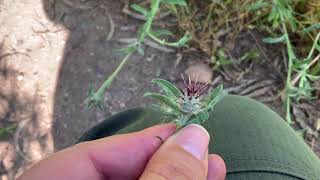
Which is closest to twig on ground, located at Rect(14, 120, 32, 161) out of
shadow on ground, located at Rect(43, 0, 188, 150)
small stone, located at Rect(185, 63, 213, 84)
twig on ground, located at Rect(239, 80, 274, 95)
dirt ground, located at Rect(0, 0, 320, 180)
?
dirt ground, located at Rect(0, 0, 320, 180)

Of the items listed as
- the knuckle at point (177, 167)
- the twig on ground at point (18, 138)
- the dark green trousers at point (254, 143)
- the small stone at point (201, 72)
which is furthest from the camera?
the small stone at point (201, 72)

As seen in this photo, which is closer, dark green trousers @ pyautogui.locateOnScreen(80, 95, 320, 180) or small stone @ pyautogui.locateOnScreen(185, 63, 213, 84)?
dark green trousers @ pyautogui.locateOnScreen(80, 95, 320, 180)

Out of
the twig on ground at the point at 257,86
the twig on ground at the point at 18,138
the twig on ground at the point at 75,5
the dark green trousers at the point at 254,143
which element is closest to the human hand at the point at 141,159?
the dark green trousers at the point at 254,143

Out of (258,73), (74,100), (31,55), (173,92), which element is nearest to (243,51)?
(258,73)

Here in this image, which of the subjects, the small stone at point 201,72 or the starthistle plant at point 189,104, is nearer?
the starthistle plant at point 189,104

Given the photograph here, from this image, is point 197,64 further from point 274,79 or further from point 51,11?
point 51,11

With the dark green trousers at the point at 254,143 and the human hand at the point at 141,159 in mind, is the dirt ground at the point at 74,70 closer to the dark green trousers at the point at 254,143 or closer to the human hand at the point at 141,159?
the dark green trousers at the point at 254,143

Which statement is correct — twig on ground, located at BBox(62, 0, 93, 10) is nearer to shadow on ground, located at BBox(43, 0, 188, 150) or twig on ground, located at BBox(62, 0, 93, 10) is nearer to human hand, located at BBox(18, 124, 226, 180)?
shadow on ground, located at BBox(43, 0, 188, 150)

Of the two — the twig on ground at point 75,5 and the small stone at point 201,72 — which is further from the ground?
the twig on ground at point 75,5
